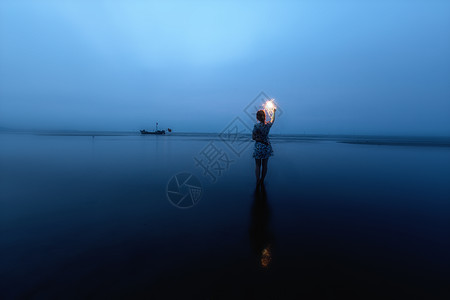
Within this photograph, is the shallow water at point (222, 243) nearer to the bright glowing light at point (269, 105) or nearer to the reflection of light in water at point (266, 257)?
the reflection of light in water at point (266, 257)

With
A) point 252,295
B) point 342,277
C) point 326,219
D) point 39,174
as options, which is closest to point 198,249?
point 252,295

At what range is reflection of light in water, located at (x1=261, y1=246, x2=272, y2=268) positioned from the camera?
291 cm

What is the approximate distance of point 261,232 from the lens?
392cm

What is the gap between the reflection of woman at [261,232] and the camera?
312 cm

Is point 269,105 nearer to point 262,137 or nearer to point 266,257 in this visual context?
point 262,137

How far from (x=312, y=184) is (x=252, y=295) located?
6239 mm

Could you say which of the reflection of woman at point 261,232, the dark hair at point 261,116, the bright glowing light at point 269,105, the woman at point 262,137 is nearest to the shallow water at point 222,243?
the reflection of woman at point 261,232

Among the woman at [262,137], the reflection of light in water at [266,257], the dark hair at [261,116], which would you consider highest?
the dark hair at [261,116]

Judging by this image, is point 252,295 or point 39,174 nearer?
point 252,295

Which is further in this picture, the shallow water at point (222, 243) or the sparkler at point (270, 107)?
the sparkler at point (270, 107)

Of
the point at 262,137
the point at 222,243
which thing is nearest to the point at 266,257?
the point at 222,243

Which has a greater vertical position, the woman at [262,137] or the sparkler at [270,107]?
the sparkler at [270,107]

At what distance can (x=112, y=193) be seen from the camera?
6246 mm

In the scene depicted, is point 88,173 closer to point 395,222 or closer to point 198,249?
point 198,249
